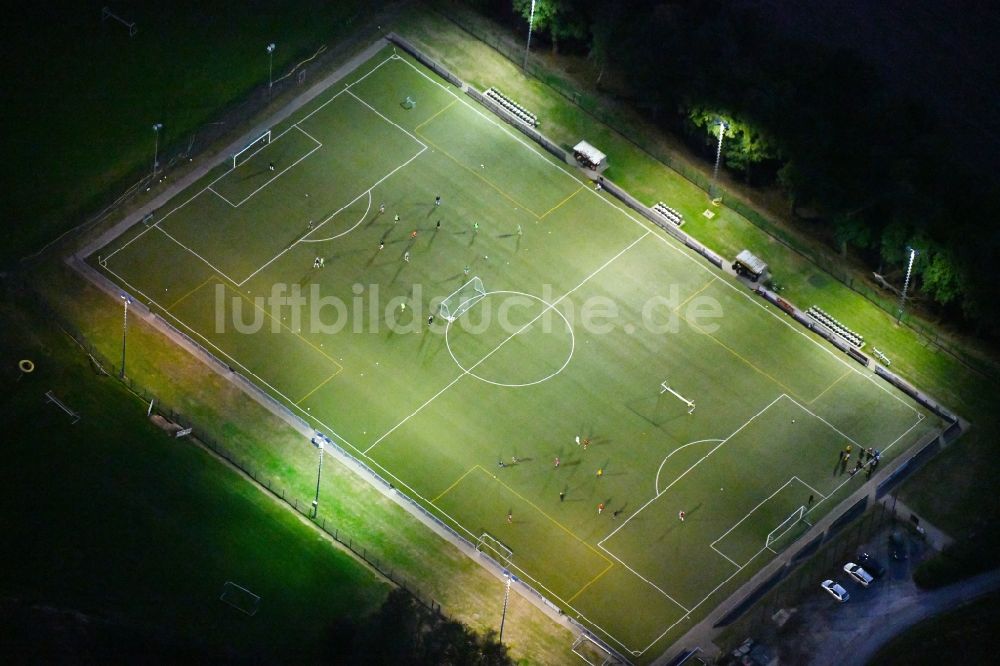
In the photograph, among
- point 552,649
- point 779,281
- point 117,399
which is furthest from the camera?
point 779,281

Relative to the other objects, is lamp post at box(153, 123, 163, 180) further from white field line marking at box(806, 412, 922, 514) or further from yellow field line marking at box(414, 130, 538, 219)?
white field line marking at box(806, 412, 922, 514)

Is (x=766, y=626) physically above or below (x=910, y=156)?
below

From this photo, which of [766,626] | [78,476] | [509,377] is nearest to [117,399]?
[78,476]

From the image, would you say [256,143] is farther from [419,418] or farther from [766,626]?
[766,626]

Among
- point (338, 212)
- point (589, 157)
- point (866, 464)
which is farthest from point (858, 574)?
point (338, 212)

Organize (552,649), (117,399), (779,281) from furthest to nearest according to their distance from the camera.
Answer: (779,281)
(117,399)
(552,649)

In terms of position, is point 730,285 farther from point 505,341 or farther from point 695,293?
point 505,341

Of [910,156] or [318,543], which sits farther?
[910,156]

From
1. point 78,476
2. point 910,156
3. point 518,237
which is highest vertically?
point 910,156
